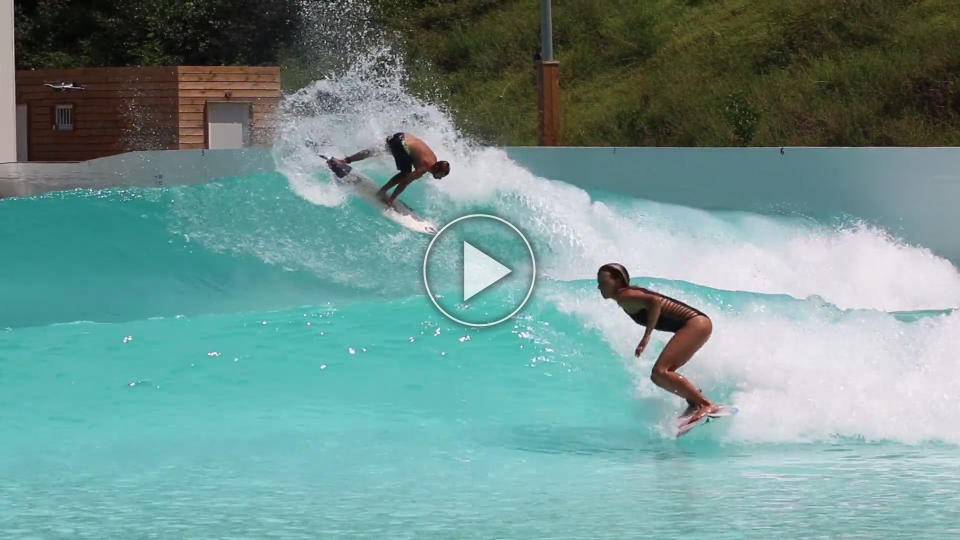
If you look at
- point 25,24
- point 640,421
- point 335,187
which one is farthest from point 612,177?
point 25,24

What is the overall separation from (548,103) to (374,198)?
3641mm

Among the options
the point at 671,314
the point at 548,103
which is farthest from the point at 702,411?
the point at 548,103

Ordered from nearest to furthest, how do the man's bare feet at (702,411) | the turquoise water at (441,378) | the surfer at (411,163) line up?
1. the turquoise water at (441,378)
2. the man's bare feet at (702,411)
3. the surfer at (411,163)

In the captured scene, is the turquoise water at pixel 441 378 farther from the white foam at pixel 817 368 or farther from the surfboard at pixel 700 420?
the surfboard at pixel 700 420

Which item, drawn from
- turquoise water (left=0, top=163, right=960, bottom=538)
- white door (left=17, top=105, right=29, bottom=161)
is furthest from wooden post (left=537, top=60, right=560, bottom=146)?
white door (left=17, top=105, right=29, bottom=161)

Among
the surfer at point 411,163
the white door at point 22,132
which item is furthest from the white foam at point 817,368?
the white door at point 22,132

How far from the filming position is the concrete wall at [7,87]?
79.3 ft

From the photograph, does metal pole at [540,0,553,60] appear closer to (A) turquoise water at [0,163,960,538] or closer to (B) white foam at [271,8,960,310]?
(B) white foam at [271,8,960,310]

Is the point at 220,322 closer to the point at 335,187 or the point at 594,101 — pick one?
the point at 335,187

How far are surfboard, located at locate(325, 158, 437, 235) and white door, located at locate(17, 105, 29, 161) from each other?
43.1 ft

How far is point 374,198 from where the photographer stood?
18.9 m

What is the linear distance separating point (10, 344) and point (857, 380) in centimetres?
800

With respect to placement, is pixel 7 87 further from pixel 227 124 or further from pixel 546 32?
pixel 546 32

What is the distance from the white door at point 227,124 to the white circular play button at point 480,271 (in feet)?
34.8
